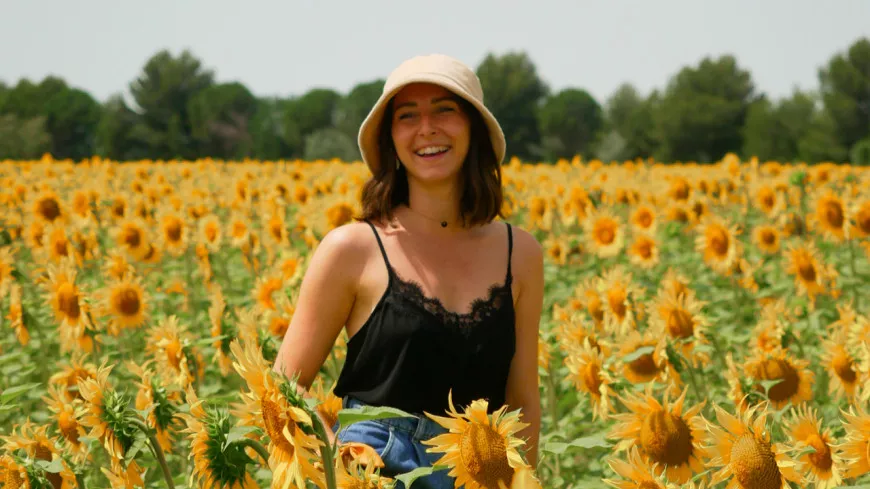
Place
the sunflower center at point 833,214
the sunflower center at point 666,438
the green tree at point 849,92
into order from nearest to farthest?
the sunflower center at point 666,438
the sunflower center at point 833,214
the green tree at point 849,92

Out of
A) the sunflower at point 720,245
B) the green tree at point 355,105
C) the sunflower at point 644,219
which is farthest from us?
the green tree at point 355,105

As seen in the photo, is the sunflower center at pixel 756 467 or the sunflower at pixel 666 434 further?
the sunflower at pixel 666 434

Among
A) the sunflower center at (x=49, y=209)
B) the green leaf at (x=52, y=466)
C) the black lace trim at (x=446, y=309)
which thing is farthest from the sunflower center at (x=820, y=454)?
the sunflower center at (x=49, y=209)

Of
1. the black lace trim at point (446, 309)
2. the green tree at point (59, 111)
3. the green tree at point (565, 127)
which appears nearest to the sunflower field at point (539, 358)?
the black lace trim at point (446, 309)

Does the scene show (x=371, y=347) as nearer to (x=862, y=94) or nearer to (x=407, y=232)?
(x=407, y=232)

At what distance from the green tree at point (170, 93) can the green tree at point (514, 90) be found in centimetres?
1892

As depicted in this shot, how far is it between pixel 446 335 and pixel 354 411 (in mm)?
1127

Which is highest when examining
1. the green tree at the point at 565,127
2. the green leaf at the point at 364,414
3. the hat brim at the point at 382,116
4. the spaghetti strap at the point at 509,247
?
the green tree at the point at 565,127

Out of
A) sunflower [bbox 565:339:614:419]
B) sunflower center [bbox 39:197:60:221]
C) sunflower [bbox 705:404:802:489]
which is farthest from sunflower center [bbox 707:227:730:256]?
sunflower center [bbox 39:197:60:221]

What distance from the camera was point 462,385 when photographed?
2725 millimetres

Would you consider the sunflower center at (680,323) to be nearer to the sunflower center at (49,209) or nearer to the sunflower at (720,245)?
the sunflower at (720,245)

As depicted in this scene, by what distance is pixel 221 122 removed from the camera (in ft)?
182

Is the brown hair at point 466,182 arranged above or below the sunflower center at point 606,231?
above

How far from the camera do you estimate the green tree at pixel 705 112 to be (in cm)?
5212
